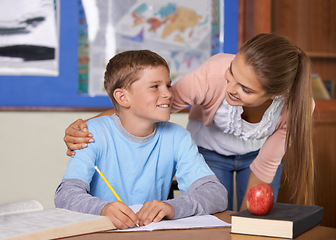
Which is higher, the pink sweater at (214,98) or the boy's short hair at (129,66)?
the boy's short hair at (129,66)

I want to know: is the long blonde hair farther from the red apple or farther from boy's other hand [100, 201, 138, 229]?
boy's other hand [100, 201, 138, 229]

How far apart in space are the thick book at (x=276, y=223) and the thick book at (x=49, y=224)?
0.87 feet

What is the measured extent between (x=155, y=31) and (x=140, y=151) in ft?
4.93

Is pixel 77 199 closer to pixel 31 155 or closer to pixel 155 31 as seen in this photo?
pixel 31 155

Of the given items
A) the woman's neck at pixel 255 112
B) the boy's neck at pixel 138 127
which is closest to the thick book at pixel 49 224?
the boy's neck at pixel 138 127

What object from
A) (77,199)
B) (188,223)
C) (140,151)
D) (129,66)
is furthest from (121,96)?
(188,223)

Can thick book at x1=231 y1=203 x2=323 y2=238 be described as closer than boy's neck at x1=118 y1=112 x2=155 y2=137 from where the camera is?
Yes

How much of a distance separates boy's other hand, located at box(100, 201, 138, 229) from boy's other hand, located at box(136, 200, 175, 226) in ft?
0.11

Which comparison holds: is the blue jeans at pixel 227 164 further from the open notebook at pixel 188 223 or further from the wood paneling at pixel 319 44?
the wood paneling at pixel 319 44

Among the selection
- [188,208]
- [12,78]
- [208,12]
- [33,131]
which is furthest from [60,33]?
[188,208]

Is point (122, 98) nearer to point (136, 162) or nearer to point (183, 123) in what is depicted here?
point (136, 162)

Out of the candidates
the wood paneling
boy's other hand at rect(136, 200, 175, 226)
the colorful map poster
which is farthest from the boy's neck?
the wood paneling

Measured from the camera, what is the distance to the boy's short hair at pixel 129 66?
1376 millimetres

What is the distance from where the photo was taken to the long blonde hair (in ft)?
4.36
